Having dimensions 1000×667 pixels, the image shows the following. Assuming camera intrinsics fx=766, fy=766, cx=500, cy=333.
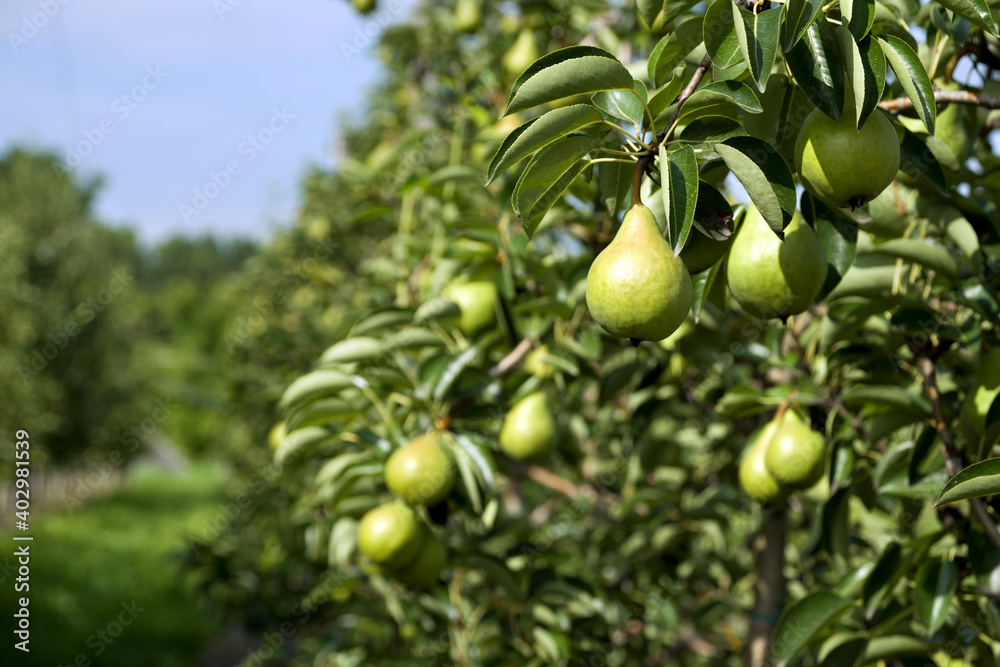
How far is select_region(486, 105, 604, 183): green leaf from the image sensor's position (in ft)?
2.14

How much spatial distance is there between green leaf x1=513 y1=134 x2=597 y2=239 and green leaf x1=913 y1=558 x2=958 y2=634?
733mm

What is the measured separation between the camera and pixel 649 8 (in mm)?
858

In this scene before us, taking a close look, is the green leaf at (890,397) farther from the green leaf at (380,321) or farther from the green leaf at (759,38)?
the green leaf at (380,321)

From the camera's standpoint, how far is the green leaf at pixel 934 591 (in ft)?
3.21

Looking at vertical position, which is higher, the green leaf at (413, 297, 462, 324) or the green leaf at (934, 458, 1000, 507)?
the green leaf at (934, 458, 1000, 507)

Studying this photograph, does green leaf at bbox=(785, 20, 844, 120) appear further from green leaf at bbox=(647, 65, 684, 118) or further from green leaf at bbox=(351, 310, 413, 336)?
green leaf at bbox=(351, 310, 413, 336)

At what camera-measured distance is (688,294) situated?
2.15ft

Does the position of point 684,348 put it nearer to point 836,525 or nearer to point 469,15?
point 836,525

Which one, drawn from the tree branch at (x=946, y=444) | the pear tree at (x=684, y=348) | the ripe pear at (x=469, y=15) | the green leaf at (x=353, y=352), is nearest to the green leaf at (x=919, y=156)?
the pear tree at (x=684, y=348)

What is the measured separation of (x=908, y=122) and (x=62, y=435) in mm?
12151

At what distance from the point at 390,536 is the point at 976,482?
2.77 ft

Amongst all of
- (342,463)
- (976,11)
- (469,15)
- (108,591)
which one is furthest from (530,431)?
(108,591)

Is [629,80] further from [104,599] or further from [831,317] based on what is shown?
[104,599]

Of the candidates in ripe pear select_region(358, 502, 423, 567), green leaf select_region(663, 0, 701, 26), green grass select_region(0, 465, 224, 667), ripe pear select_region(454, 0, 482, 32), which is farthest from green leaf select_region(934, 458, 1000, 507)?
green grass select_region(0, 465, 224, 667)
